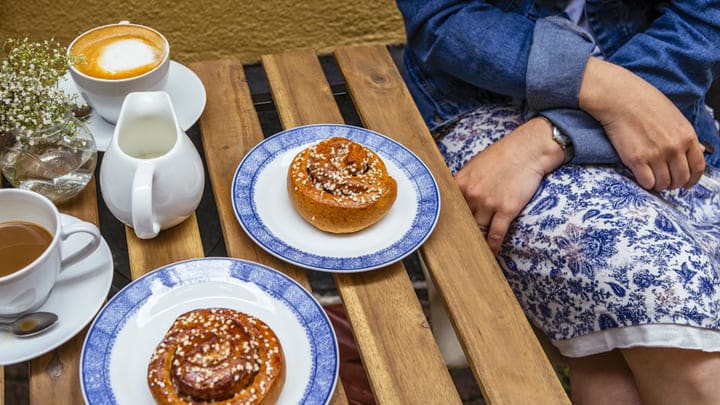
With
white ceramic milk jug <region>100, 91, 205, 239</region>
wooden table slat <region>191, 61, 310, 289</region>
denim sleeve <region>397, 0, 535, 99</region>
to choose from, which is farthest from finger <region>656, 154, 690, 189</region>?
white ceramic milk jug <region>100, 91, 205, 239</region>

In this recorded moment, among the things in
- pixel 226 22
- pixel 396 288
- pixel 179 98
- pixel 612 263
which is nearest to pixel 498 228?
pixel 612 263

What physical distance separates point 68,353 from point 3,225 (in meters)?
0.16

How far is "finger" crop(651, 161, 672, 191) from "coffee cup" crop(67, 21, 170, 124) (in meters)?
0.76

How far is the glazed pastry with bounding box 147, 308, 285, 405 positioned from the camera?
69 cm

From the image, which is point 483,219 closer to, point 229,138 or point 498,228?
point 498,228

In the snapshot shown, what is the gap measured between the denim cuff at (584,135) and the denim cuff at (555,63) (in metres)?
0.03

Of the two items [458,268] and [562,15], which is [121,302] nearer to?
[458,268]

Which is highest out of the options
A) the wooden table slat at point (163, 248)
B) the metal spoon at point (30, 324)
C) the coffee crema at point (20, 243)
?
the coffee crema at point (20, 243)

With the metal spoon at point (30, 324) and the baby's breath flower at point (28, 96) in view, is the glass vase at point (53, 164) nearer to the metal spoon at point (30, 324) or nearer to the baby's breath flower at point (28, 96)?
the baby's breath flower at point (28, 96)

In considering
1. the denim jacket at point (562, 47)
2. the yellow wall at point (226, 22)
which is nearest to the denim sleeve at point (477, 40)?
the denim jacket at point (562, 47)

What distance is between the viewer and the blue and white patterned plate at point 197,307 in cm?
73

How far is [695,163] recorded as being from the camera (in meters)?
1.13

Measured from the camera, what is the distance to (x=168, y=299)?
81 cm

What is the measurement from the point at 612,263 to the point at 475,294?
0.25 meters
